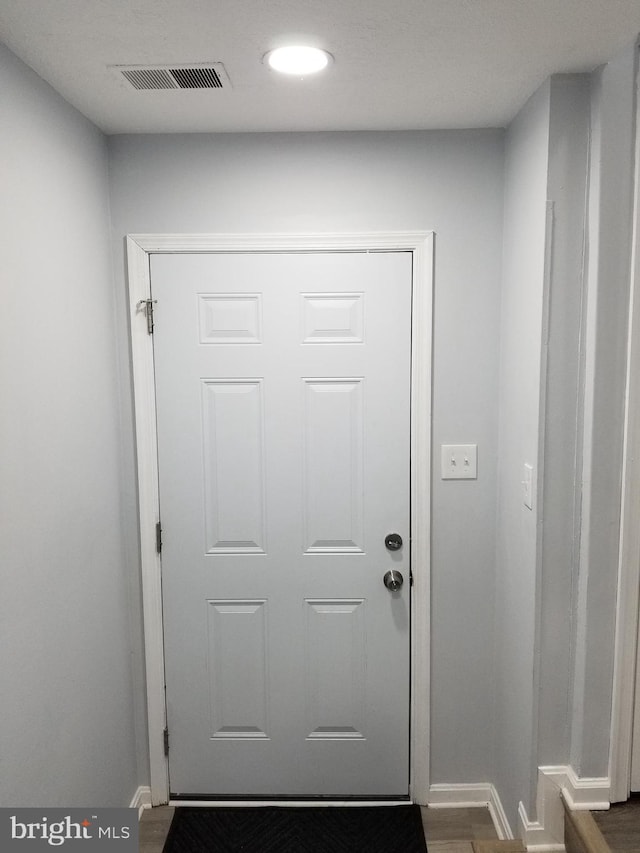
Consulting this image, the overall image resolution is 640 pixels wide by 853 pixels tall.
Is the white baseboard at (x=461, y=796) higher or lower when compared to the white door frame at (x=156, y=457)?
lower

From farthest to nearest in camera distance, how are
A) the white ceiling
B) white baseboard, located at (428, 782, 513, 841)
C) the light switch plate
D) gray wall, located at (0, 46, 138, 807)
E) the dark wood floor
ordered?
white baseboard, located at (428, 782, 513, 841)
the light switch plate
the dark wood floor
gray wall, located at (0, 46, 138, 807)
the white ceiling

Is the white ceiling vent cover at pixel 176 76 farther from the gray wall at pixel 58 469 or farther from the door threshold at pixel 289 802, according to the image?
the door threshold at pixel 289 802

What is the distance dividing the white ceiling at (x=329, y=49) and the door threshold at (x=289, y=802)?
2.40 m

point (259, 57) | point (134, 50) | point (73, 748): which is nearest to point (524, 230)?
point (259, 57)

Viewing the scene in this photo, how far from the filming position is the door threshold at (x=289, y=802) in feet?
7.75

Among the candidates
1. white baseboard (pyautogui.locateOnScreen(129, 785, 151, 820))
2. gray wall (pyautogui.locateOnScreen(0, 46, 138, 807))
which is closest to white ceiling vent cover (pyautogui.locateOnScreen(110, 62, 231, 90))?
gray wall (pyautogui.locateOnScreen(0, 46, 138, 807))

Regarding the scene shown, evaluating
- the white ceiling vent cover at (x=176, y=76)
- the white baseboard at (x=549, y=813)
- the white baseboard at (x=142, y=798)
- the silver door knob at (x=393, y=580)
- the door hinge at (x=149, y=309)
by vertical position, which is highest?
the white ceiling vent cover at (x=176, y=76)

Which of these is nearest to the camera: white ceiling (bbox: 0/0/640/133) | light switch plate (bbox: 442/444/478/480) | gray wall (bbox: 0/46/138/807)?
white ceiling (bbox: 0/0/640/133)

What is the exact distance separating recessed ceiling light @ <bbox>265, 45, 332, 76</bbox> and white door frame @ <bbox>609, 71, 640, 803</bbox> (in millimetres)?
814

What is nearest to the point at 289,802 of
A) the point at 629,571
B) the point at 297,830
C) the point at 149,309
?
the point at 297,830

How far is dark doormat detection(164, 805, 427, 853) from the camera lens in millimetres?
2158

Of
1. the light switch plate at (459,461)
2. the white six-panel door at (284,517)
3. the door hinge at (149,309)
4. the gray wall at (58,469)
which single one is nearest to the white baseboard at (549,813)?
the white six-panel door at (284,517)

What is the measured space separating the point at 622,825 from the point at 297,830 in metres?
1.09

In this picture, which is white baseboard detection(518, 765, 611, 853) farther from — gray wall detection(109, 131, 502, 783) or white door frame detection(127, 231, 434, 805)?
gray wall detection(109, 131, 502, 783)
